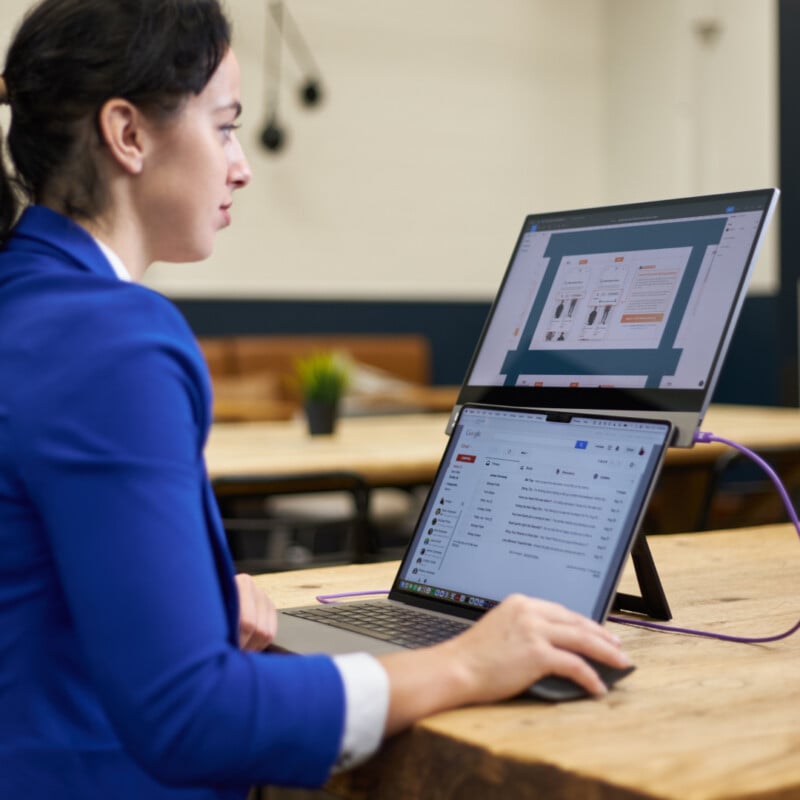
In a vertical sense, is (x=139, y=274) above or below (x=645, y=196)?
above

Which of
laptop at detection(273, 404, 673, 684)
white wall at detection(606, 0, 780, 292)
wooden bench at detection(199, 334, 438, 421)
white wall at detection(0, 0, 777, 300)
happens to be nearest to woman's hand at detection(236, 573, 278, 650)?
laptop at detection(273, 404, 673, 684)

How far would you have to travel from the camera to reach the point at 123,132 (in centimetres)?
102

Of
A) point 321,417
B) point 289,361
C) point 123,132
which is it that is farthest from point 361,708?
point 289,361

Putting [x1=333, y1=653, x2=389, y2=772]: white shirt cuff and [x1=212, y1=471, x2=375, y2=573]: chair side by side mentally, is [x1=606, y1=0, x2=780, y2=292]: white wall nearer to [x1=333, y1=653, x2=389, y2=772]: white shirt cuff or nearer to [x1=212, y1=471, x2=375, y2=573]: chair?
[x1=212, y1=471, x2=375, y2=573]: chair

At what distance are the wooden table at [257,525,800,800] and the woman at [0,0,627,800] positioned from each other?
0.04 m

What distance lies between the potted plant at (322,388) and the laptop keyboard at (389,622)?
2.18m

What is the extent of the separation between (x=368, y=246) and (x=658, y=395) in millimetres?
7046

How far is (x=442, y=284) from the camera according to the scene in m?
8.49

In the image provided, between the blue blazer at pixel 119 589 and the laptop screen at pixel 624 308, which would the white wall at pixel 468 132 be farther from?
the blue blazer at pixel 119 589

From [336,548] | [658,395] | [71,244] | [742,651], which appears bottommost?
[336,548]

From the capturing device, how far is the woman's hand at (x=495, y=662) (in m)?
0.96

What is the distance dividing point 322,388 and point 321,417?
0.11 metres

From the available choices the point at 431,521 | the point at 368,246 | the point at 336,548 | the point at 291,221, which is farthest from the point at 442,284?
the point at 431,521

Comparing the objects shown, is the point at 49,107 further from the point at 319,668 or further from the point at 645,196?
the point at 645,196
